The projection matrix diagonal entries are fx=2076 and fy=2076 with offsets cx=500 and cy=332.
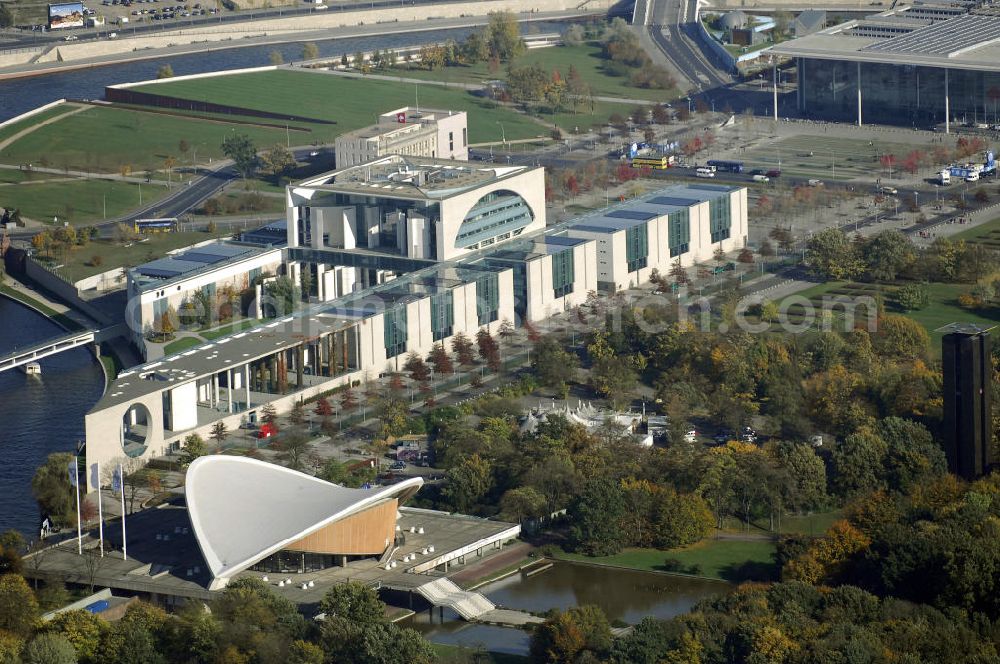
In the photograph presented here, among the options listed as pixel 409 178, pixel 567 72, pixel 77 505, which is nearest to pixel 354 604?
pixel 77 505

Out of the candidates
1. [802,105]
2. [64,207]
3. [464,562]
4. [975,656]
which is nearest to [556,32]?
[802,105]

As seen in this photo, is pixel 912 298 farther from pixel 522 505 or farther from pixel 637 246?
pixel 522 505

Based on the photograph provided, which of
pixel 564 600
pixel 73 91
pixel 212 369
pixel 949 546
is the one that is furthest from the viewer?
pixel 73 91

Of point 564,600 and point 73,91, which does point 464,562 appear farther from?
point 73,91

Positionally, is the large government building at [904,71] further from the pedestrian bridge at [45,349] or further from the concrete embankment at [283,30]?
the pedestrian bridge at [45,349]

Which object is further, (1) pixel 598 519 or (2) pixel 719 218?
(2) pixel 719 218

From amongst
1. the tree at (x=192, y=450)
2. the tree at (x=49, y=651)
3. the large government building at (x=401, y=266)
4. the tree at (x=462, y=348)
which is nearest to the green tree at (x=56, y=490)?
the tree at (x=192, y=450)

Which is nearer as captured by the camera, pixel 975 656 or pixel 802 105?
pixel 975 656
